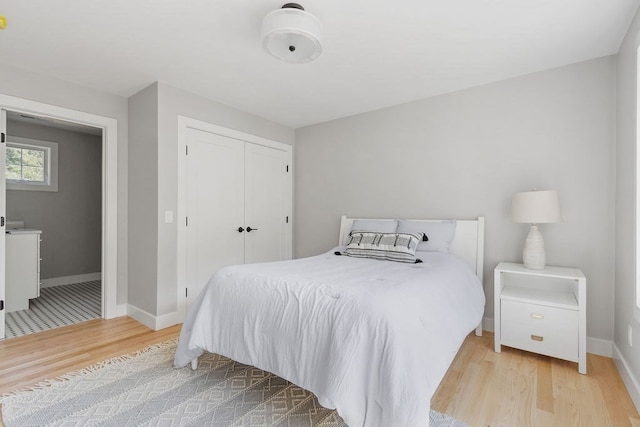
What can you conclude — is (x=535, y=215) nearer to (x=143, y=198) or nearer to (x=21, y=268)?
(x=143, y=198)

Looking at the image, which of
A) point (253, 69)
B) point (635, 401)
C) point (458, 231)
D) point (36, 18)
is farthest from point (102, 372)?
point (635, 401)

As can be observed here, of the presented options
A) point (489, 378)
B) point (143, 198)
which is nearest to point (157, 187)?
point (143, 198)

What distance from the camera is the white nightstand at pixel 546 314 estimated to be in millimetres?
2219

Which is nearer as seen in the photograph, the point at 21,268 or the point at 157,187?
the point at 157,187

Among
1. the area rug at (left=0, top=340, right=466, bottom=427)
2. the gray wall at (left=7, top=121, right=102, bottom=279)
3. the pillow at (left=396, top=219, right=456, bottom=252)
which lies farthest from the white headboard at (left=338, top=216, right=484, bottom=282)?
the gray wall at (left=7, top=121, right=102, bottom=279)

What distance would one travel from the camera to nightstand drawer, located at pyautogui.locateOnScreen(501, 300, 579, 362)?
224 cm

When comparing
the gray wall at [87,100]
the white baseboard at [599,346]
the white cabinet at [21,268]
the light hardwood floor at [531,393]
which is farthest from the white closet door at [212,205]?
the white baseboard at [599,346]

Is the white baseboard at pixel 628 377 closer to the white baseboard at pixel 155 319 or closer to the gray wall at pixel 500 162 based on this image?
the gray wall at pixel 500 162

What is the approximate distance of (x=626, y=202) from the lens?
6.83ft

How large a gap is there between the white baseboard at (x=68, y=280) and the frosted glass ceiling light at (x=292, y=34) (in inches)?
194

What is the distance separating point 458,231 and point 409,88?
1.50 meters

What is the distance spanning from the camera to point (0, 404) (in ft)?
5.87

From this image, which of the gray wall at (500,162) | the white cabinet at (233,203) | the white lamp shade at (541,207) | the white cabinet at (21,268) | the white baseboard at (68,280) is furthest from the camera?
the white baseboard at (68,280)

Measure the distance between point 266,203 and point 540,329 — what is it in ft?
10.3
